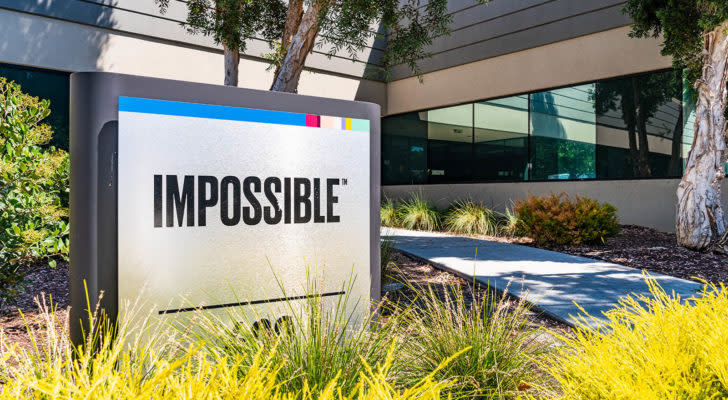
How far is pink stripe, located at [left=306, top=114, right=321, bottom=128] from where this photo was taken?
8.03 feet

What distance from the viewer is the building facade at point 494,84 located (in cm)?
1041

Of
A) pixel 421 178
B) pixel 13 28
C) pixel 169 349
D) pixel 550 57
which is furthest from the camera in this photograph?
pixel 421 178

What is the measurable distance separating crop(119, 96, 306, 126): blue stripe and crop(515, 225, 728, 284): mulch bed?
4.85 metres

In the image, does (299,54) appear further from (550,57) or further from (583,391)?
(550,57)

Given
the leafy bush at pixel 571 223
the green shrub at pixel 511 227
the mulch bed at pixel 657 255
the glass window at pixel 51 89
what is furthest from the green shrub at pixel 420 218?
the glass window at pixel 51 89

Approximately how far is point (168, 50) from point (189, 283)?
1085cm

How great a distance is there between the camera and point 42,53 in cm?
1006

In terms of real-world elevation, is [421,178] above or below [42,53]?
below

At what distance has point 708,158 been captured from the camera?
26.1ft

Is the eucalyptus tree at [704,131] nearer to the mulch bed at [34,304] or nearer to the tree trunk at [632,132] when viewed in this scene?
the tree trunk at [632,132]

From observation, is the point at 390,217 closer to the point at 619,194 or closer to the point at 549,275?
the point at 619,194

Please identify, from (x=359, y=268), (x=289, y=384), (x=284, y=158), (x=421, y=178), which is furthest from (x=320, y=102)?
(x=421, y=178)

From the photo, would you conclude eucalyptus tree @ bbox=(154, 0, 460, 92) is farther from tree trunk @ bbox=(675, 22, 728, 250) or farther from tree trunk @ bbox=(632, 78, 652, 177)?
tree trunk @ bbox=(632, 78, 652, 177)

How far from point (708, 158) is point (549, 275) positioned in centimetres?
391
